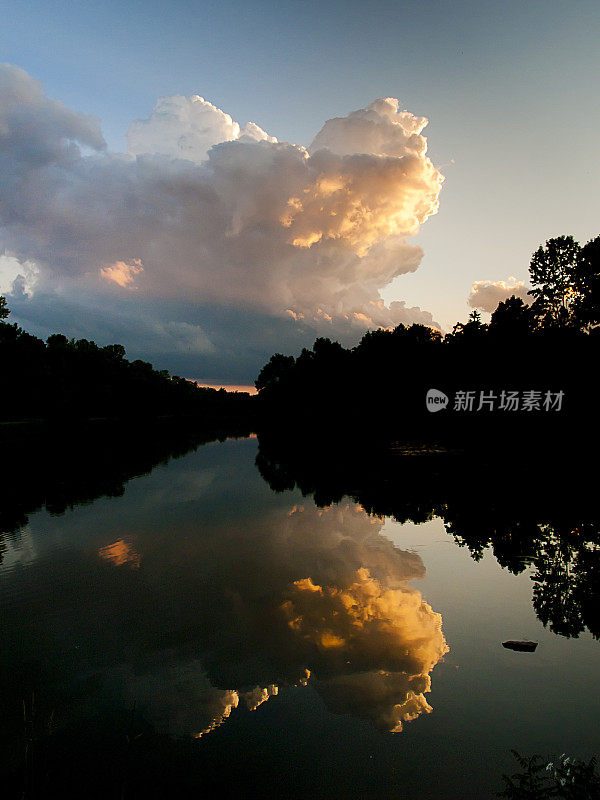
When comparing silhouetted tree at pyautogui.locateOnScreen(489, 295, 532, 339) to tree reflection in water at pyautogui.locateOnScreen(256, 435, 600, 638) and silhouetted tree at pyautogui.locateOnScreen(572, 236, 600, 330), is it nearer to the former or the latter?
silhouetted tree at pyautogui.locateOnScreen(572, 236, 600, 330)

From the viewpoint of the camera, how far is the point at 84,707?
6246mm

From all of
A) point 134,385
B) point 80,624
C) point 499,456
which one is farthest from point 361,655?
point 134,385

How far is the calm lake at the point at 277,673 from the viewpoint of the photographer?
16.9ft

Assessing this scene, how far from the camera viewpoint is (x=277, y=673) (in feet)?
23.2

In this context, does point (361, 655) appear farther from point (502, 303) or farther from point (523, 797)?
point (502, 303)

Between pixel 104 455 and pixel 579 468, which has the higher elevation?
pixel 579 468

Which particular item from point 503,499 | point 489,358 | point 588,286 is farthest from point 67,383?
point 588,286

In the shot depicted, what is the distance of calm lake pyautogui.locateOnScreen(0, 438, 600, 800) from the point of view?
5.15m

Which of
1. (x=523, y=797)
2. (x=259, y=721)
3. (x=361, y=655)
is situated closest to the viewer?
(x=523, y=797)

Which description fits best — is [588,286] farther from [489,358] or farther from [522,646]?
[522,646]

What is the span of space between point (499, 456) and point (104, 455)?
1526 inches

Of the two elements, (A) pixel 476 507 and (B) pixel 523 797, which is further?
(A) pixel 476 507

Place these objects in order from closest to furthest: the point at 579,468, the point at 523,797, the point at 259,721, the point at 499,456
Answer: the point at 523,797, the point at 259,721, the point at 579,468, the point at 499,456

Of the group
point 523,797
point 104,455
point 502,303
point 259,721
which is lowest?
point 104,455
